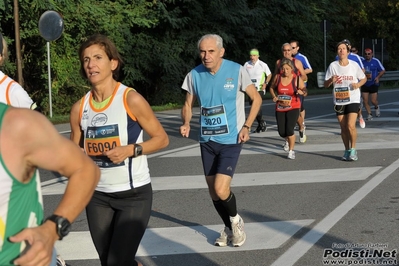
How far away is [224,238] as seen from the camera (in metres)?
6.92

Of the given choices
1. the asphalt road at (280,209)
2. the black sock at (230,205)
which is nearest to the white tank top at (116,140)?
the asphalt road at (280,209)

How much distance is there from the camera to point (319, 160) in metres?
12.1

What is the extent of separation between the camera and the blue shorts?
274 inches

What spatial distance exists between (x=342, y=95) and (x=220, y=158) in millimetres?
5527

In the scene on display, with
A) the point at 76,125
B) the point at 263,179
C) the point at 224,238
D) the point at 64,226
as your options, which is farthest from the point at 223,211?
the point at 64,226

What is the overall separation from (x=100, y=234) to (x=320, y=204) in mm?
4029

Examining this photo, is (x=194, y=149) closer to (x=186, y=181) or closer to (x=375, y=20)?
(x=186, y=181)

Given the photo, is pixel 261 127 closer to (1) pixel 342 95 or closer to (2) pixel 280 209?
(1) pixel 342 95

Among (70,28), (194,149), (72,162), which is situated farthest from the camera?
(70,28)

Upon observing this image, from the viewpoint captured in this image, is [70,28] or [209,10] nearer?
[70,28]

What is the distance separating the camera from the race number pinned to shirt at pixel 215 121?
7062mm

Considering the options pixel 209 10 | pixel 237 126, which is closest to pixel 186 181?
pixel 237 126

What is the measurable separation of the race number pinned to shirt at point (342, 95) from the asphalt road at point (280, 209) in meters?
0.91

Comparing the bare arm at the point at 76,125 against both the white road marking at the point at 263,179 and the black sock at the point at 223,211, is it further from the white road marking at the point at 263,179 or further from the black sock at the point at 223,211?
the white road marking at the point at 263,179
